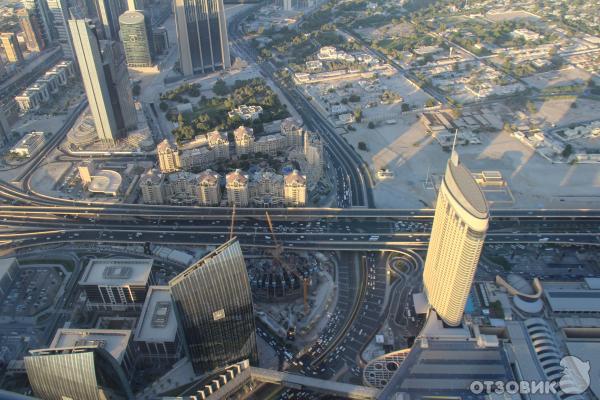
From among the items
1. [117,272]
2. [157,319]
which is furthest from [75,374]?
[117,272]

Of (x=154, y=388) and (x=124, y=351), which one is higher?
(x=124, y=351)

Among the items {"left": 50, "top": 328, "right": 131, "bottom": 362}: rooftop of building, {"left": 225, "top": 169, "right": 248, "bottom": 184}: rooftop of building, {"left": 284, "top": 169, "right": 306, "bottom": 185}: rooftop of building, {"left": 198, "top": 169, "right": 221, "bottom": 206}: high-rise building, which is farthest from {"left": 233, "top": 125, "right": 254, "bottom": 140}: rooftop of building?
{"left": 50, "top": 328, "right": 131, "bottom": 362}: rooftop of building

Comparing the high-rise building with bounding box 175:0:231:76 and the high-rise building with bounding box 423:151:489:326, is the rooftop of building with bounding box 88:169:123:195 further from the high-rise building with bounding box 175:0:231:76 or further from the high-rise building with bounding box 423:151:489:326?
the high-rise building with bounding box 423:151:489:326

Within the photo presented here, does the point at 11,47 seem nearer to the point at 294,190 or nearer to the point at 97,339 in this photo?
the point at 294,190

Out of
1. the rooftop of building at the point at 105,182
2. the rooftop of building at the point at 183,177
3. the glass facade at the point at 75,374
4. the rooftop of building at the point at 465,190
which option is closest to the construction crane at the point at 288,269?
the rooftop of building at the point at 183,177

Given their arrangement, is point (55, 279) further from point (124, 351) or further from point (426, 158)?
point (426, 158)

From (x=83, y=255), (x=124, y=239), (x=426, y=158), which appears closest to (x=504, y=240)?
(x=426, y=158)
